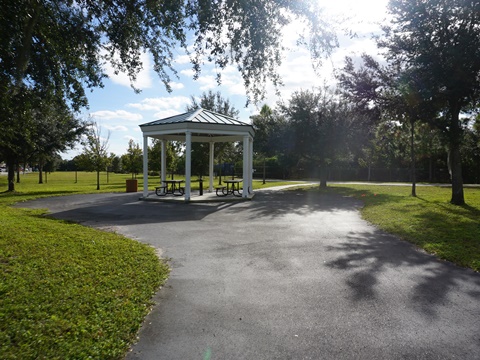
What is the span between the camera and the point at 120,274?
4969mm

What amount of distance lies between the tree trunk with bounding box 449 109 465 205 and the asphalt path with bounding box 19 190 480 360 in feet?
27.8

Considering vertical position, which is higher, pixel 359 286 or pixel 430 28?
pixel 430 28

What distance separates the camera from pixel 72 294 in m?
4.02

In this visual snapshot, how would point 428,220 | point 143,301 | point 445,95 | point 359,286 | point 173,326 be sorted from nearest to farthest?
point 173,326 < point 143,301 < point 359,286 < point 428,220 < point 445,95

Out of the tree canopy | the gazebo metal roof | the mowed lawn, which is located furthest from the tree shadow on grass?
the gazebo metal roof

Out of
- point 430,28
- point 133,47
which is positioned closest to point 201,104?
point 430,28

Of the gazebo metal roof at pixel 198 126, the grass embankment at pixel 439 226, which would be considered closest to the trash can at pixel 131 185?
the gazebo metal roof at pixel 198 126

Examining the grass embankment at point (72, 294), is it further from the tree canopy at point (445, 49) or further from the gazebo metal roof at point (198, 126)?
the tree canopy at point (445, 49)

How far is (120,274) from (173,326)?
1836mm

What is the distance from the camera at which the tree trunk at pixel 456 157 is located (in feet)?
45.5

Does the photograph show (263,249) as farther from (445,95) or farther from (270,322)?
(445,95)

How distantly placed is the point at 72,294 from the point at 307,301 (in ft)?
9.66

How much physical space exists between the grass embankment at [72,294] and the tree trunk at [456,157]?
44.5 feet

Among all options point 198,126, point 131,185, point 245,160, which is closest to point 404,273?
point 198,126
